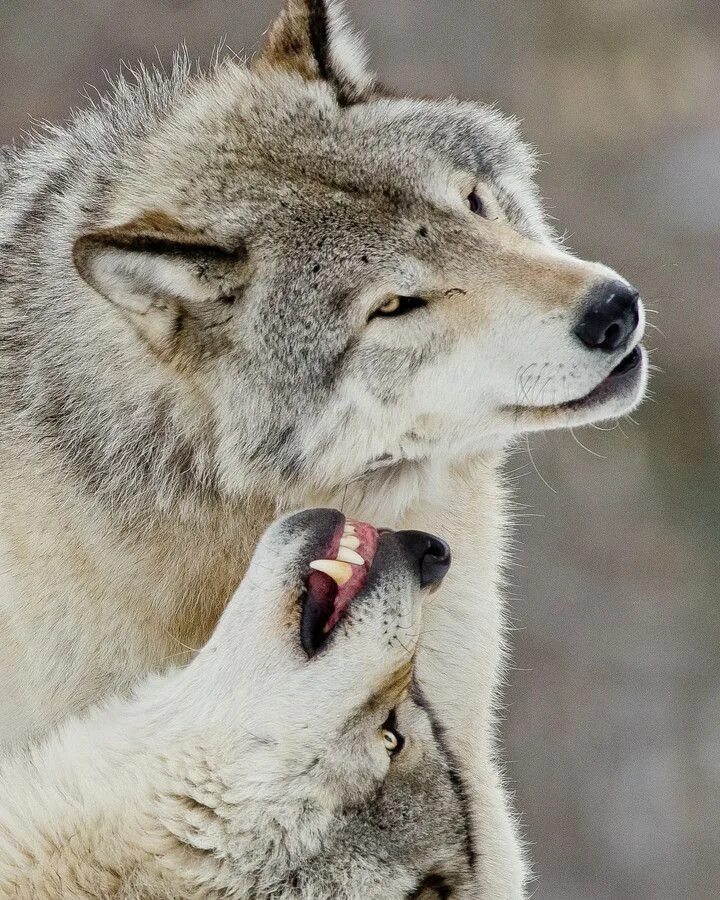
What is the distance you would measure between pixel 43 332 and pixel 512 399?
110 centimetres

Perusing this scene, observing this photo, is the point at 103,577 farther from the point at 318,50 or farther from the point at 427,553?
the point at 318,50

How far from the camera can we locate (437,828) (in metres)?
2.33

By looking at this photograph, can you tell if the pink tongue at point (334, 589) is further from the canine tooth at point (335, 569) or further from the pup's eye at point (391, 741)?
the pup's eye at point (391, 741)

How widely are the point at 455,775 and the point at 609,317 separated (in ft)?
3.29

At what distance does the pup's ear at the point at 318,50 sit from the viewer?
2902 mm

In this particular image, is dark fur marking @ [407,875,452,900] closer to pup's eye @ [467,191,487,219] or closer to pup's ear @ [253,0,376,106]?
pup's eye @ [467,191,487,219]

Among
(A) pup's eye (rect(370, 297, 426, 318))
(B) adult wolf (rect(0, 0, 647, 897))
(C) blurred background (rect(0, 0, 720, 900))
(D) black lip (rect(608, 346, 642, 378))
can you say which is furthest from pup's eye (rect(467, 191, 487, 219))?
(C) blurred background (rect(0, 0, 720, 900))

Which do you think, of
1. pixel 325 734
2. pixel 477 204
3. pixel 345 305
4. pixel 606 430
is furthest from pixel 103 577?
pixel 606 430

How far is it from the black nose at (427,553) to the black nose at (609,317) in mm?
532

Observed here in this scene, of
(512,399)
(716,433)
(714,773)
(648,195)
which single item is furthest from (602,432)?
(512,399)

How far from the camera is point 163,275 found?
2512 millimetres

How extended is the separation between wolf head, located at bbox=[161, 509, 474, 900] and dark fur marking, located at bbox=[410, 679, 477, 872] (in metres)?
0.01

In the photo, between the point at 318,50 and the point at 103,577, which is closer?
the point at 103,577

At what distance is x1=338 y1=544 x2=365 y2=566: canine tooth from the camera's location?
246cm
